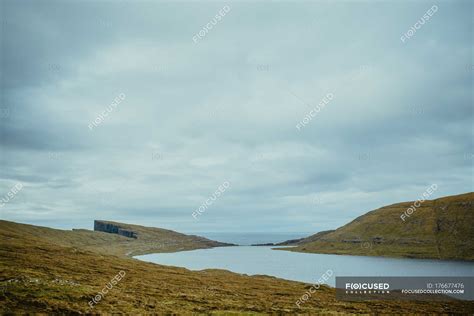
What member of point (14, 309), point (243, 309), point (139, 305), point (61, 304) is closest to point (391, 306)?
point (243, 309)

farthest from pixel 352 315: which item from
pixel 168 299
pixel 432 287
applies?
pixel 432 287

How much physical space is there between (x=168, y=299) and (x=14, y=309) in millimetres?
19501

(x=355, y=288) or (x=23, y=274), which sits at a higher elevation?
(x=23, y=274)

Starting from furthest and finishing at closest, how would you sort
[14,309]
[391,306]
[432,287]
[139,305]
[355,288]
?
[432,287]
[355,288]
[391,306]
[139,305]
[14,309]

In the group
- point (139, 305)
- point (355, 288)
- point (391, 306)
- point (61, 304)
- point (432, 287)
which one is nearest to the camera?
point (61, 304)

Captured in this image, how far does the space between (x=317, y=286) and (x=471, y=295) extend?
1521 inches

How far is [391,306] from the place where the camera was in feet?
181

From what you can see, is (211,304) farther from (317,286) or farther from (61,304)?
(317,286)

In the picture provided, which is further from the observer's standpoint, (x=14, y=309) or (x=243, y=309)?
(x=243, y=309)

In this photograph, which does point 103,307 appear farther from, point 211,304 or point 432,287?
point 432,287

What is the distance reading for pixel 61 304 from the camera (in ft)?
124

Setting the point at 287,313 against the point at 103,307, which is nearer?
the point at 103,307

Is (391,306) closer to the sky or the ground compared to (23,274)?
closer to the ground

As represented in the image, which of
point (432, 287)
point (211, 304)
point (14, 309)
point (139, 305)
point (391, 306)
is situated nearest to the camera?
point (14, 309)
